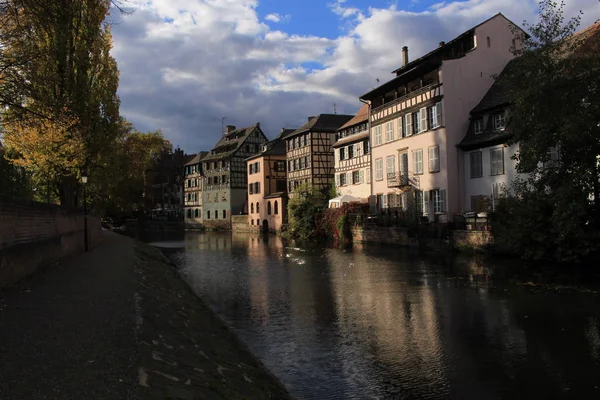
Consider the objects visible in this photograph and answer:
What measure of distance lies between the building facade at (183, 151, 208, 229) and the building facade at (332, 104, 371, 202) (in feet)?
126

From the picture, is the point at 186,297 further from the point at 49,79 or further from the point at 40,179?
the point at 40,179

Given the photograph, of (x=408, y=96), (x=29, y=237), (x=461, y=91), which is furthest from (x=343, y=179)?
(x=29, y=237)

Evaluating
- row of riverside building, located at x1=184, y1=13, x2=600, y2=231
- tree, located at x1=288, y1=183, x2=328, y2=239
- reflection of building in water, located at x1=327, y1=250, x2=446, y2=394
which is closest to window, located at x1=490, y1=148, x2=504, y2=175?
row of riverside building, located at x1=184, y1=13, x2=600, y2=231

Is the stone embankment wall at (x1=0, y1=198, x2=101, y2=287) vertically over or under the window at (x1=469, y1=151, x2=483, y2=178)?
under

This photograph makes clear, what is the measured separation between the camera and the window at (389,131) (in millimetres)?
39938

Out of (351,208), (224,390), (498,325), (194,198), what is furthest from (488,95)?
(194,198)

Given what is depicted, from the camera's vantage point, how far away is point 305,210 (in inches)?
1895

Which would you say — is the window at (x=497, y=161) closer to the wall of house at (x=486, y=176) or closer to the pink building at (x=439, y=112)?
the wall of house at (x=486, y=176)

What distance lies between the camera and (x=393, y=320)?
484 inches

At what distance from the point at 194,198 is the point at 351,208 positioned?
48814 millimetres

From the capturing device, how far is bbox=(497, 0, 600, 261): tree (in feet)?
63.9

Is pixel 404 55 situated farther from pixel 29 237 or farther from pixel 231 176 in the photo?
pixel 29 237

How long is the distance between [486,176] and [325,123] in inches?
1072

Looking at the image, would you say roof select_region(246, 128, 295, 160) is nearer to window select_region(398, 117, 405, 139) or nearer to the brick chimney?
the brick chimney
